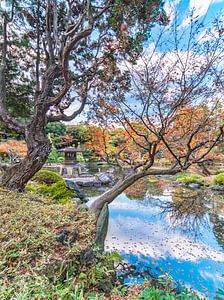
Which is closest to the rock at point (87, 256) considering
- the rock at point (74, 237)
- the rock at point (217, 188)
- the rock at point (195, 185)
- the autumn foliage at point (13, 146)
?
the rock at point (74, 237)

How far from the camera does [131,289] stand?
6.17 feet

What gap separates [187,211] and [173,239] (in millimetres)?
2078

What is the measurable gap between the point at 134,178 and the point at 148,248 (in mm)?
1629

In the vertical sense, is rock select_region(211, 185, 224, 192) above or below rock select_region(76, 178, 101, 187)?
below

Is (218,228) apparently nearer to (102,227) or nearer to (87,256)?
(102,227)

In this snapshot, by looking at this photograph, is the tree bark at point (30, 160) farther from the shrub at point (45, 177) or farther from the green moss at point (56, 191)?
the shrub at point (45, 177)

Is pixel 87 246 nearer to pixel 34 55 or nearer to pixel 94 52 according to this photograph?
pixel 94 52

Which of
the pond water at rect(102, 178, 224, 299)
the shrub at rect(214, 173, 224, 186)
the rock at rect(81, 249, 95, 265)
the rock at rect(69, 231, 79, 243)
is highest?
the rock at rect(69, 231, 79, 243)

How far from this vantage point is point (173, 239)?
4.09m

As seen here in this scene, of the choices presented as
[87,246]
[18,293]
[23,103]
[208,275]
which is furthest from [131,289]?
[23,103]

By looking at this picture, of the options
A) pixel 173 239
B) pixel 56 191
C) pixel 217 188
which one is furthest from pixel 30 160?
pixel 217 188

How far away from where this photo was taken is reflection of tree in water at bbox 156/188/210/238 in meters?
4.73

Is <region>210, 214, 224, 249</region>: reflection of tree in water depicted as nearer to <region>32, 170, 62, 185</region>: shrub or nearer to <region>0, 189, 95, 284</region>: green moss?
<region>0, 189, 95, 284</region>: green moss

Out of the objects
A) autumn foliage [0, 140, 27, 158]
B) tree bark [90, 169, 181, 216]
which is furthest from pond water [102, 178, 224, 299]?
autumn foliage [0, 140, 27, 158]
